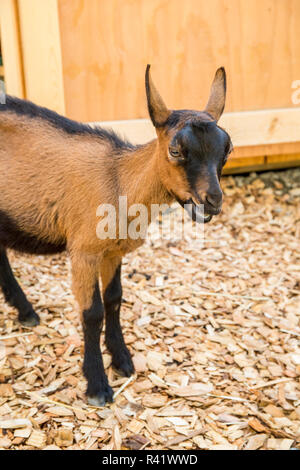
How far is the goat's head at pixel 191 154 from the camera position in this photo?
254 cm

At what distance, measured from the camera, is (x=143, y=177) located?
3.07 meters

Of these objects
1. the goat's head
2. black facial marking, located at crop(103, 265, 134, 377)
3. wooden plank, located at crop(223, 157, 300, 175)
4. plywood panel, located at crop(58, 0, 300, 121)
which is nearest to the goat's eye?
the goat's head

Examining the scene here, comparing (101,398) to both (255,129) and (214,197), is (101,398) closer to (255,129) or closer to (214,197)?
(214,197)

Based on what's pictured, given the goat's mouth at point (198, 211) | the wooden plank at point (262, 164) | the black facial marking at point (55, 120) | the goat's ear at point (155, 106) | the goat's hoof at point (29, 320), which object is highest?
the goat's ear at point (155, 106)

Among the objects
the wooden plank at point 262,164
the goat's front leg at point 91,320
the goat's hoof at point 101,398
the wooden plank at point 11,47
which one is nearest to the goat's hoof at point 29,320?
the goat's front leg at point 91,320

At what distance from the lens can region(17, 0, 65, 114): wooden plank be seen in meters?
4.86

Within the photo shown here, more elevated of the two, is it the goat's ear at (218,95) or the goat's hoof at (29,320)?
the goat's ear at (218,95)

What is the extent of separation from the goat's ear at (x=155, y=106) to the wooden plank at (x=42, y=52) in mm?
2693

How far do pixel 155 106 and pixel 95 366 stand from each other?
1936 millimetres

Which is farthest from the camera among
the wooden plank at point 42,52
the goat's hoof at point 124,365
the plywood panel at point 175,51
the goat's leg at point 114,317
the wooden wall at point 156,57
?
the plywood panel at point 175,51

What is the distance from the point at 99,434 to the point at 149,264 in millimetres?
2357

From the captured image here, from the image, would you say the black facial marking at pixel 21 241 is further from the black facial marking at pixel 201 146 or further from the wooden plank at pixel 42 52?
the wooden plank at pixel 42 52

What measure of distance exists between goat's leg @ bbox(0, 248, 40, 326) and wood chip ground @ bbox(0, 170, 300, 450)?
96mm

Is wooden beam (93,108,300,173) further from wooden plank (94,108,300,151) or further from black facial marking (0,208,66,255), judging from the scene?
black facial marking (0,208,66,255)
